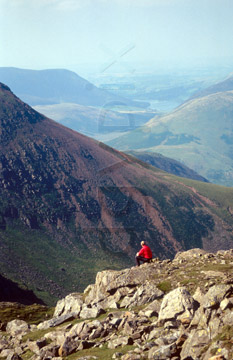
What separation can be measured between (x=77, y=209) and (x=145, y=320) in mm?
98274

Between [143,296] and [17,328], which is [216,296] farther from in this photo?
→ [17,328]

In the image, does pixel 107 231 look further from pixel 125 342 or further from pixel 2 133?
pixel 125 342

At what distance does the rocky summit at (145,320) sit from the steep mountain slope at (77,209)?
52.7 meters

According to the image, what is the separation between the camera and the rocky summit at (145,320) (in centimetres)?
1638

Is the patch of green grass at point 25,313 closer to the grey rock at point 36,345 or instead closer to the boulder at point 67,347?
the grey rock at point 36,345

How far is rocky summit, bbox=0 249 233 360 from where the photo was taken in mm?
16375

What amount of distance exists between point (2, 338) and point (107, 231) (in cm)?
8745

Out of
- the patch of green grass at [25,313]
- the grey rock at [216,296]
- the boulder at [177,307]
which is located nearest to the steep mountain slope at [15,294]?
the patch of green grass at [25,313]

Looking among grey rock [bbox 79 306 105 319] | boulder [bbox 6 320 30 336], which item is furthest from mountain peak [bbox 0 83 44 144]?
grey rock [bbox 79 306 105 319]

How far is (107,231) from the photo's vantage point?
11306 centimetres

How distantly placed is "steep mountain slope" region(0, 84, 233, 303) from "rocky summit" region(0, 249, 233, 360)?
5274 centimetres

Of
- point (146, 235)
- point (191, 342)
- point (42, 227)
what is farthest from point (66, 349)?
point (146, 235)

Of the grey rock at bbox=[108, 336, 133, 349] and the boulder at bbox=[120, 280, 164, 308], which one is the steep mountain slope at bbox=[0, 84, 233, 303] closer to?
the boulder at bbox=[120, 280, 164, 308]

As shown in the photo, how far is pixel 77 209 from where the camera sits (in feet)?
391
